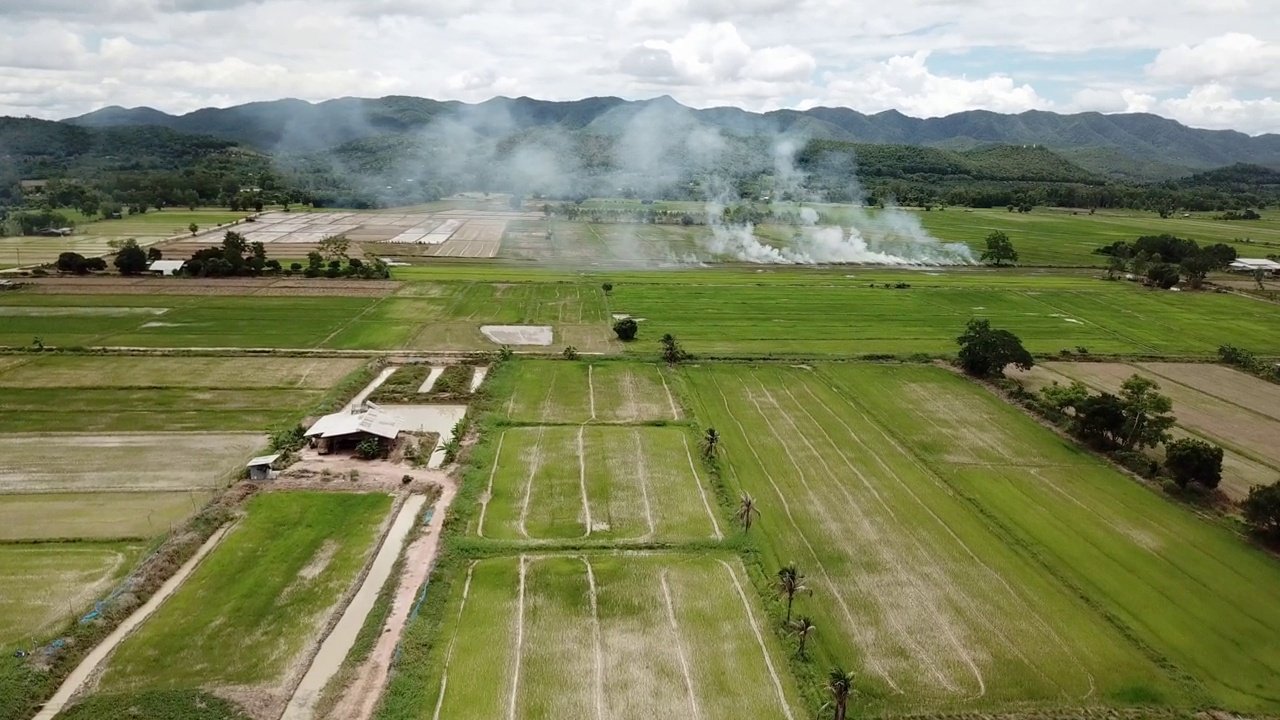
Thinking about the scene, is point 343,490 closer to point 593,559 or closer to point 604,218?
point 593,559

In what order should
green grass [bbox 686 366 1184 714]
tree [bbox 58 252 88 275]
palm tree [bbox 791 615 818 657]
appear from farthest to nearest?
tree [bbox 58 252 88 275]
palm tree [bbox 791 615 818 657]
green grass [bbox 686 366 1184 714]

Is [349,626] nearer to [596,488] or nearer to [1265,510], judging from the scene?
[596,488]

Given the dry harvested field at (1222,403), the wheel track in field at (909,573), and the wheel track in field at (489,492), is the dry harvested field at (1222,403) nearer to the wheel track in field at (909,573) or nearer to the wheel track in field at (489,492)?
the wheel track in field at (909,573)

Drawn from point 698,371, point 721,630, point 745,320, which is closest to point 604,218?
point 745,320

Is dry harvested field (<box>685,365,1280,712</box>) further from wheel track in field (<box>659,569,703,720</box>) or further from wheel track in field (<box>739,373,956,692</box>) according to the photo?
wheel track in field (<box>659,569,703,720</box>)

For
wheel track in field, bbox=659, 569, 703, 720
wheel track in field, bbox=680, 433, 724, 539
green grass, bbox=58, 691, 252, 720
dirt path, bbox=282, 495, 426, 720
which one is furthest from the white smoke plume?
green grass, bbox=58, 691, 252, 720

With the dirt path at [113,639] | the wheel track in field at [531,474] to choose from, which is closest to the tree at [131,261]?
the wheel track in field at [531,474]
